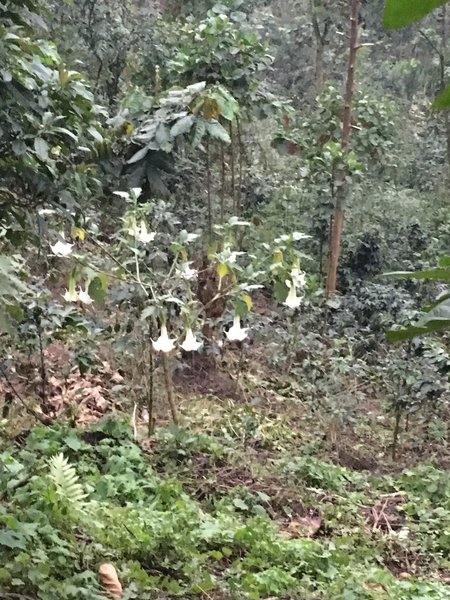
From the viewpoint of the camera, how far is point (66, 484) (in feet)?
8.16

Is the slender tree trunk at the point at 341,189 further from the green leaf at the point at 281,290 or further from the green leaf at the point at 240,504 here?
the green leaf at the point at 240,504

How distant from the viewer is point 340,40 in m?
8.96

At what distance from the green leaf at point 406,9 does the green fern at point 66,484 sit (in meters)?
2.20

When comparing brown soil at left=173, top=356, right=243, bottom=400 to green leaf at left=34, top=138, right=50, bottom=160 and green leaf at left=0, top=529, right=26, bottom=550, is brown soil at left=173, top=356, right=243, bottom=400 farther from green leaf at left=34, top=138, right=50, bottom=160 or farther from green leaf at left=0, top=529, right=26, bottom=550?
green leaf at left=34, top=138, right=50, bottom=160

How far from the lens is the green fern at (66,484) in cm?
239

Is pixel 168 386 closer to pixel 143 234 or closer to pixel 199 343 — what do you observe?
pixel 199 343

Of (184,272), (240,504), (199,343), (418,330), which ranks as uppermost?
(418,330)

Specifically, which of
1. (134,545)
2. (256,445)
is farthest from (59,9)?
(134,545)

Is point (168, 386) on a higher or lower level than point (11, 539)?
lower

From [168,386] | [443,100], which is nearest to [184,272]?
[168,386]

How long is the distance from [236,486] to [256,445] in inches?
23.1

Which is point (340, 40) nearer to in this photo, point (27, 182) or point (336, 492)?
point (336, 492)

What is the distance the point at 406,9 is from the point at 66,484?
233cm

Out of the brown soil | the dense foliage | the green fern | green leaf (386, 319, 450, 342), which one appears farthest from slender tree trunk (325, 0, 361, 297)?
green leaf (386, 319, 450, 342)
